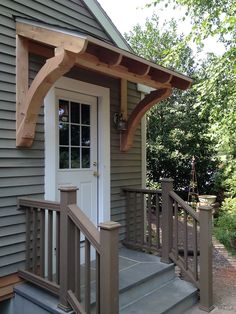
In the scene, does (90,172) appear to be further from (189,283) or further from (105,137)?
(189,283)

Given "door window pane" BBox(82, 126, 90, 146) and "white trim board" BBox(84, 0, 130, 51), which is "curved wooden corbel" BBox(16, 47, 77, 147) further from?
"white trim board" BBox(84, 0, 130, 51)

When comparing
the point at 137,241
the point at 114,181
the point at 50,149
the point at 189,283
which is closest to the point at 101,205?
the point at 114,181

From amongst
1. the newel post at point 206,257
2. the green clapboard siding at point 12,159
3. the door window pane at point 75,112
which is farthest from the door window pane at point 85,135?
the newel post at point 206,257

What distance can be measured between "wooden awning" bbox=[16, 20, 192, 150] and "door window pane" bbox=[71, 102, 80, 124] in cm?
67

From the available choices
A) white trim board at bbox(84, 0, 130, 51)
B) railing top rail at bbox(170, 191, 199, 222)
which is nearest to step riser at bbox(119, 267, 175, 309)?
railing top rail at bbox(170, 191, 199, 222)

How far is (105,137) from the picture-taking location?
407cm

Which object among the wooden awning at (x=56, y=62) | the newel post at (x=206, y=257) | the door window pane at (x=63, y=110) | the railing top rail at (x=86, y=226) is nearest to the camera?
the railing top rail at (x=86, y=226)

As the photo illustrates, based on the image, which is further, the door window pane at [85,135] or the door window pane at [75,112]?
the door window pane at [85,135]

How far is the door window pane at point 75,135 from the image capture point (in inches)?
150

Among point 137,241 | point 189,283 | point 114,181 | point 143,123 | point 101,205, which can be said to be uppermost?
point 143,123

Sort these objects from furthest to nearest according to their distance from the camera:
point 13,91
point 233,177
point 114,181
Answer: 1. point 233,177
2. point 114,181
3. point 13,91

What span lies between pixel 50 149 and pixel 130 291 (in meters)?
1.58

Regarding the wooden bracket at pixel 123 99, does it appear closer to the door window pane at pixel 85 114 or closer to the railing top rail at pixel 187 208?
the door window pane at pixel 85 114

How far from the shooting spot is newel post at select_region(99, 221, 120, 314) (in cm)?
216
